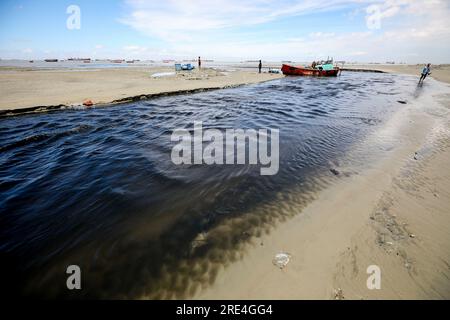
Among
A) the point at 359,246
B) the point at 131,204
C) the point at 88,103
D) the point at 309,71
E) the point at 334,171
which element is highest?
the point at 309,71

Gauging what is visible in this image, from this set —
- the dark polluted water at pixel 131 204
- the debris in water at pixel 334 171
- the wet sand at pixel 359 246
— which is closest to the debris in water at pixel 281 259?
the wet sand at pixel 359 246

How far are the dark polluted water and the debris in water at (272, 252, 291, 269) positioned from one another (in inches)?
22.4

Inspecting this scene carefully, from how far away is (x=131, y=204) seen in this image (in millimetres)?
4590

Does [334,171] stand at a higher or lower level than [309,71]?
lower

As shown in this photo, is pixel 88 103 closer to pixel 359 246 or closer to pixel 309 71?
pixel 359 246

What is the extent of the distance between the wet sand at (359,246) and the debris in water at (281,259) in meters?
0.06

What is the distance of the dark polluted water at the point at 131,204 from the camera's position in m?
3.15

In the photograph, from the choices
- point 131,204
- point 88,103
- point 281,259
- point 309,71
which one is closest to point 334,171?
point 281,259

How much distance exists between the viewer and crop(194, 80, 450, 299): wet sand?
9.33ft

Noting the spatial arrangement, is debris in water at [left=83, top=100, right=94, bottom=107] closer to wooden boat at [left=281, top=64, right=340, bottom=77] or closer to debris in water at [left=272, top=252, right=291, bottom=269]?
debris in water at [left=272, top=252, right=291, bottom=269]

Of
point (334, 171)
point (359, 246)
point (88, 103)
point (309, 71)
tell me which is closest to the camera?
point (359, 246)

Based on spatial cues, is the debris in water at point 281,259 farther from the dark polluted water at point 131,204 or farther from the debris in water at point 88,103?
the debris in water at point 88,103

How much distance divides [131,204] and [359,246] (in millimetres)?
4453

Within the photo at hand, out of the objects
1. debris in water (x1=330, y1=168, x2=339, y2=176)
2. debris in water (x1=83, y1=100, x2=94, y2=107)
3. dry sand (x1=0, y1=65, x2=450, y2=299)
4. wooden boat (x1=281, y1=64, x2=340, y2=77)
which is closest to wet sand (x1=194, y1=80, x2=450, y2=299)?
dry sand (x1=0, y1=65, x2=450, y2=299)
